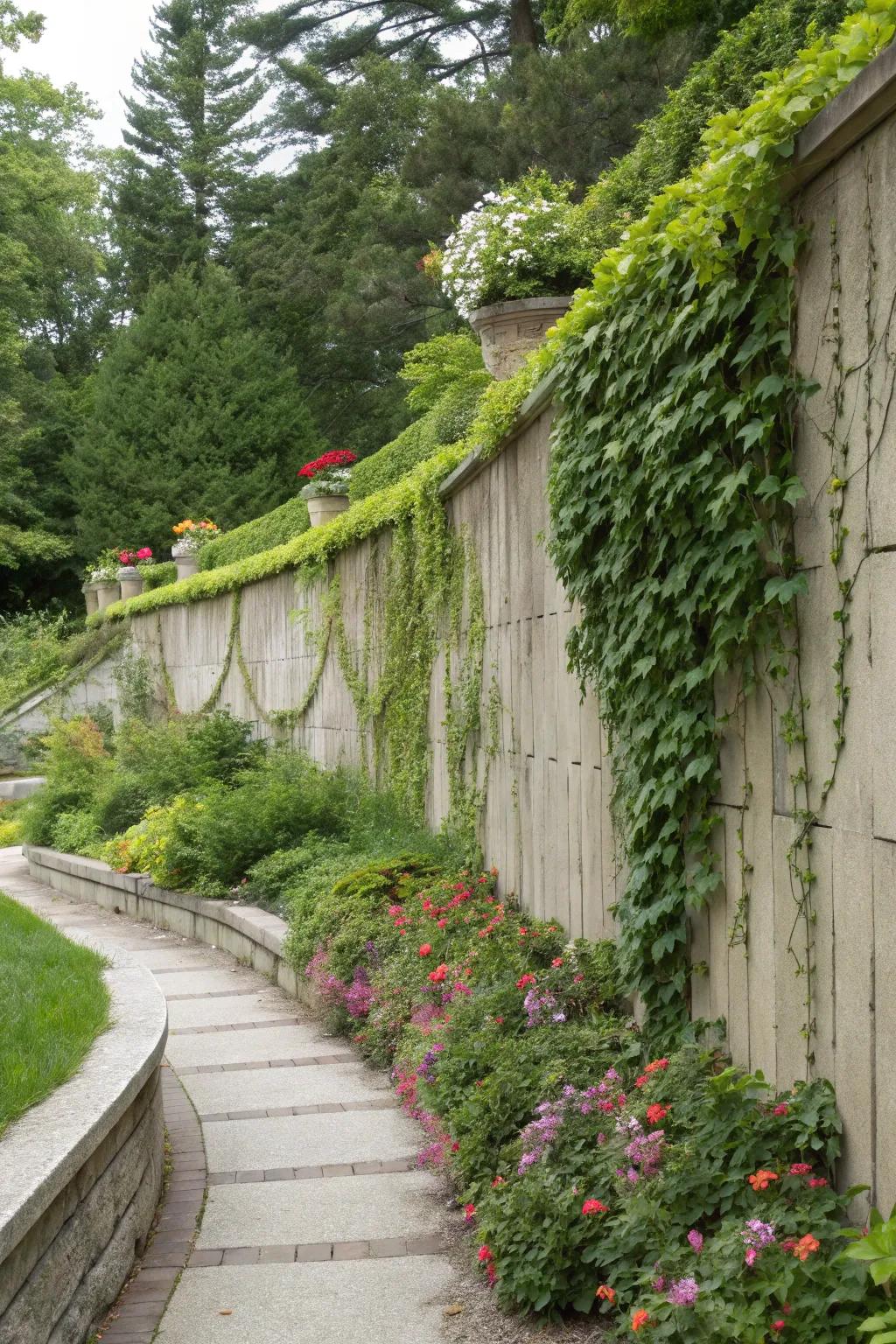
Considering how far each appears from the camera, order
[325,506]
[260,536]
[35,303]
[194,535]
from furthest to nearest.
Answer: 1. [35,303]
2. [194,535]
3. [260,536]
4. [325,506]

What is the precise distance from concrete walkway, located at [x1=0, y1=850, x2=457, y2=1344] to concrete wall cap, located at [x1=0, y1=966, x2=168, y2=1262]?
51 centimetres

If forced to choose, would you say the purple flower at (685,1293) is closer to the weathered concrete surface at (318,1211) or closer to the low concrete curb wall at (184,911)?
the weathered concrete surface at (318,1211)

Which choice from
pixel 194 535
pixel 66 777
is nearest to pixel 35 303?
pixel 194 535

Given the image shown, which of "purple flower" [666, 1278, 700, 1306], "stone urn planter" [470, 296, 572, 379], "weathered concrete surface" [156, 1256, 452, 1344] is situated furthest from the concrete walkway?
"stone urn planter" [470, 296, 572, 379]

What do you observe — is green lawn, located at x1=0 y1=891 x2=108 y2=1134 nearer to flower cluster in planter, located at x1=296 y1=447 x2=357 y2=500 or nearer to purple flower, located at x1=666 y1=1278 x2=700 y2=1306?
purple flower, located at x1=666 y1=1278 x2=700 y2=1306

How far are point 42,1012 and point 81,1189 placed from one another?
1.08m

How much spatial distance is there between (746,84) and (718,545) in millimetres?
9985

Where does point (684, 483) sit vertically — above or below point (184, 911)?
above

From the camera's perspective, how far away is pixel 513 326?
7.36m

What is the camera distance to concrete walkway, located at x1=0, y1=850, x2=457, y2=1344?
10.8 feet

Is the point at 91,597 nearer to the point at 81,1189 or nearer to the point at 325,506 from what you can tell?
the point at 325,506

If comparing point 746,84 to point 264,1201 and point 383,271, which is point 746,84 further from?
point 383,271

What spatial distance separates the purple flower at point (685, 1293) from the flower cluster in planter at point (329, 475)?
31.7 feet

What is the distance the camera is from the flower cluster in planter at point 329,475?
11.7m
